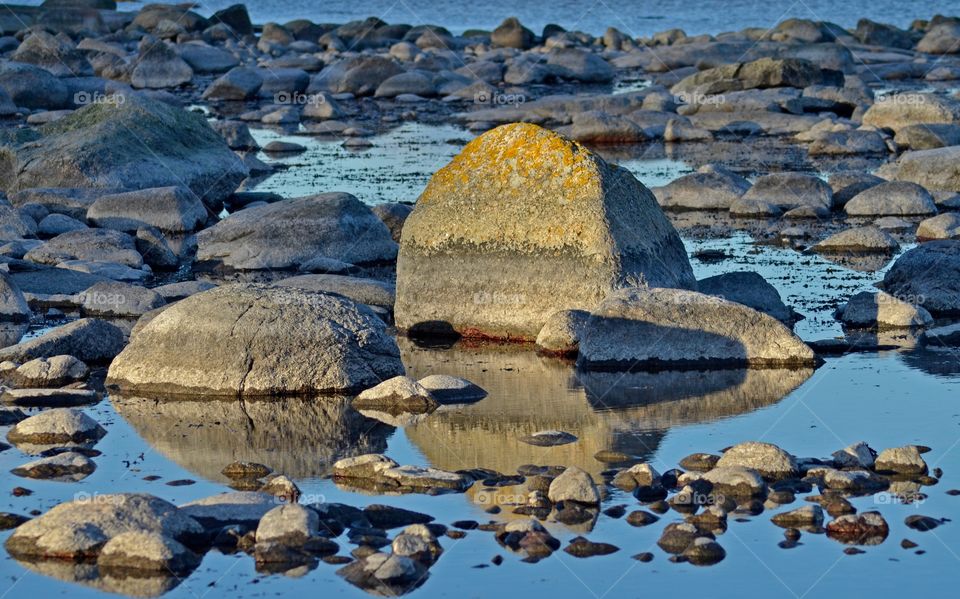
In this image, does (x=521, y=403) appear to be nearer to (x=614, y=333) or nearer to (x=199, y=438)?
(x=614, y=333)

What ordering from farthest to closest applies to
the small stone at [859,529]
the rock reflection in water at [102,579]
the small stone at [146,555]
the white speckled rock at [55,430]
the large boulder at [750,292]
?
the large boulder at [750,292]
the white speckled rock at [55,430]
the small stone at [859,529]
the small stone at [146,555]
the rock reflection in water at [102,579]

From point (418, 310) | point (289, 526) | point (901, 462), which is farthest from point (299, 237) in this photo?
point (289, 526)

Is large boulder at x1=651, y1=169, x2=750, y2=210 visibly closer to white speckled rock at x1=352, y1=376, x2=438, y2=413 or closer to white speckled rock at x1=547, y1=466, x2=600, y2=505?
white speckled rock at x1=352, y1=376, x2=438, y2=413

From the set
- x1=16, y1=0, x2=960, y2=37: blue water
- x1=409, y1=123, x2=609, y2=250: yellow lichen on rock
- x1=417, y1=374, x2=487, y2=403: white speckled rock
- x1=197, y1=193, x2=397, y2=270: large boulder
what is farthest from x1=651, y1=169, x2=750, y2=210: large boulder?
x1=16, y1=0, x2=960, y2=37: blue water

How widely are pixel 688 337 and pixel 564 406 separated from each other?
1509 millimetres

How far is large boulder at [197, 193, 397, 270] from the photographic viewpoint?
16.1m

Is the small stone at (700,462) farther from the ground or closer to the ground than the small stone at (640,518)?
closer to the ground

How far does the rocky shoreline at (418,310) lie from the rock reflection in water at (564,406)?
11 centimetres

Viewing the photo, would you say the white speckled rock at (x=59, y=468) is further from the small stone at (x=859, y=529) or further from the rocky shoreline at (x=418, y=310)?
the small stone at (x=859, y=529)

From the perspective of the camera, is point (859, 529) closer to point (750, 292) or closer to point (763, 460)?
point (763, 460)

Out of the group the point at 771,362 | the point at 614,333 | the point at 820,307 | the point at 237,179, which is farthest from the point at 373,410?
the point at 237,179

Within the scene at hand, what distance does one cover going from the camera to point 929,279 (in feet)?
44.4

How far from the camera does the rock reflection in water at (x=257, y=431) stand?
8.91 metres

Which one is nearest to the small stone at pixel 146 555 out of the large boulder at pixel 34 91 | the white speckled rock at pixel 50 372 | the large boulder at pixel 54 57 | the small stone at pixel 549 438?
the small stone at pixel 549 438
